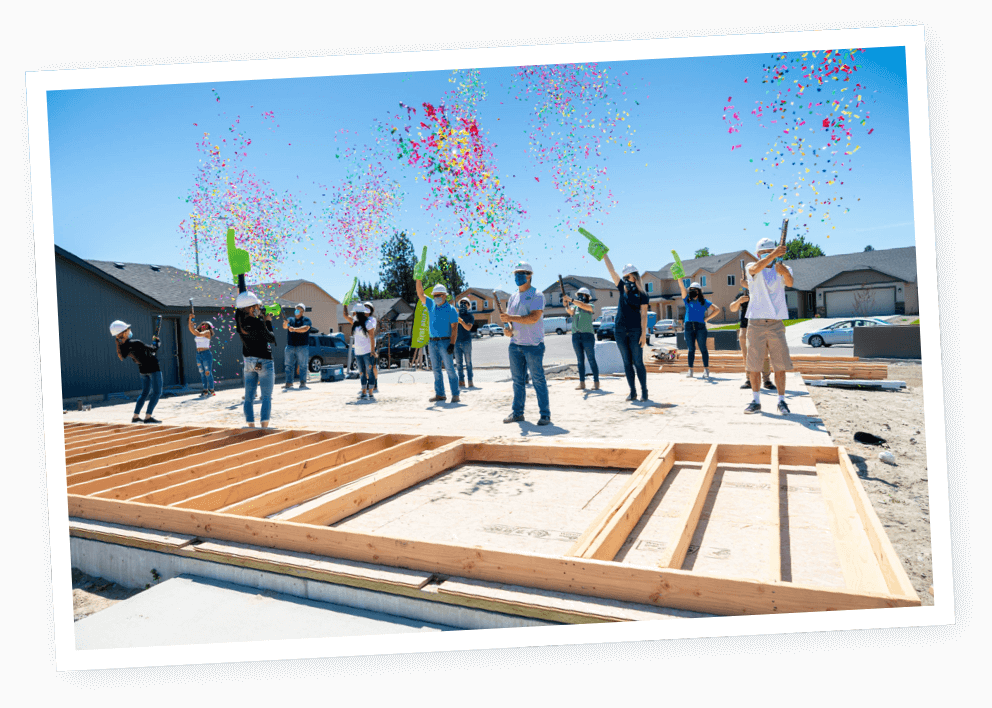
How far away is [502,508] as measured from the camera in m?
3.40

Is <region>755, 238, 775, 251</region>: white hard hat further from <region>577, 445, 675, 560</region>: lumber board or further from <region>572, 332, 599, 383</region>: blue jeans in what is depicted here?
<region>572, 332, 599, 383</region>: blue jeans

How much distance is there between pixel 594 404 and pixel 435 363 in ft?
8.15

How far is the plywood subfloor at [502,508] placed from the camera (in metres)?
2.95

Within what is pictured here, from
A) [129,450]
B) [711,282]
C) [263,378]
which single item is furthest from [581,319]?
[711,282]

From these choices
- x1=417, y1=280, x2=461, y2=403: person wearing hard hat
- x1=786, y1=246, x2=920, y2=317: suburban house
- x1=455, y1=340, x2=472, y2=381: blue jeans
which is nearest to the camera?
x1=417, y1=280, x2=461, y2=403: person wearing hard hat

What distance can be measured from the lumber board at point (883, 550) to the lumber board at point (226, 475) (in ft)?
12.5

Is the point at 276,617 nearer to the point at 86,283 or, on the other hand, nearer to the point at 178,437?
the point at 178,437

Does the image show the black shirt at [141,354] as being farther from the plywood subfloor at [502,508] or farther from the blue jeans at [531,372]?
the plywood subfloor at [502,508]

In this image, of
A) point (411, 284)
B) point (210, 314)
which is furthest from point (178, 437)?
point (411, 284)

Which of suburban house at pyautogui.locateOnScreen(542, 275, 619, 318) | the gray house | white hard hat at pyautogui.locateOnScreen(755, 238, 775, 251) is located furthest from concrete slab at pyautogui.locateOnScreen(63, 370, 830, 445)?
suburban house at pyautogui.locateOnScreen(542, 275, 619, 318)

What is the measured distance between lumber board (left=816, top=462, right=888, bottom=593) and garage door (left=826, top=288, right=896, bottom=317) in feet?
69.2

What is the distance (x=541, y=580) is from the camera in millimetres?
2166

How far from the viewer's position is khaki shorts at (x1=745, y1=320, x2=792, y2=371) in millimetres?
5438

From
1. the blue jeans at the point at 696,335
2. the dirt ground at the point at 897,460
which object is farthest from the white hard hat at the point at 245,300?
the blue jeans at the point at 696,335
